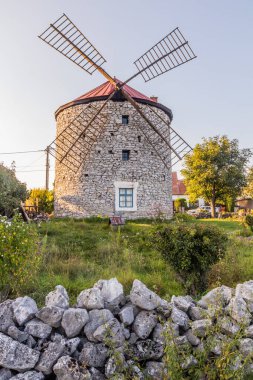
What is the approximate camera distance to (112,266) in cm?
711

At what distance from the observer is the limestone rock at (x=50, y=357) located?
343 centimetres

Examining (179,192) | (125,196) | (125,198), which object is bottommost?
(125,198)

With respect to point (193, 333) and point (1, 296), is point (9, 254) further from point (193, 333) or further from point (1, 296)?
point (193, 333)

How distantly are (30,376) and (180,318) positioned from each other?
178 centimetres

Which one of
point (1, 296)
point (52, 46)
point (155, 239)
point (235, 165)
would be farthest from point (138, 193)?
point (235, 165)

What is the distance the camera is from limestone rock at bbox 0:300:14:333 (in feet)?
12.0

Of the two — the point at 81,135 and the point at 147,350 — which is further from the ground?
the point at 81,135

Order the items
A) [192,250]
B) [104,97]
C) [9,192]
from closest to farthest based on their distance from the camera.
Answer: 1. [192,250]
2. [9,192]
3. [104,97]

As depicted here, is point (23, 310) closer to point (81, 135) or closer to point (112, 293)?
point (112, 293)

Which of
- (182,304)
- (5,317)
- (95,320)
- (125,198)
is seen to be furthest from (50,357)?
(125,198)

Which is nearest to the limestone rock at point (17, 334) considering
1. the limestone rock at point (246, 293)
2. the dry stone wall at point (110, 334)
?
the dry stone wall at point (110, 334)

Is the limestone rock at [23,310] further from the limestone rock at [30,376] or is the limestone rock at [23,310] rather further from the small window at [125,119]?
the small window at [125,119]

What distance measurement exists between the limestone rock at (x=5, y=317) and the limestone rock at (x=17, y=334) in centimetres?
11

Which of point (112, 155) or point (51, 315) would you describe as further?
point (112, 155)
